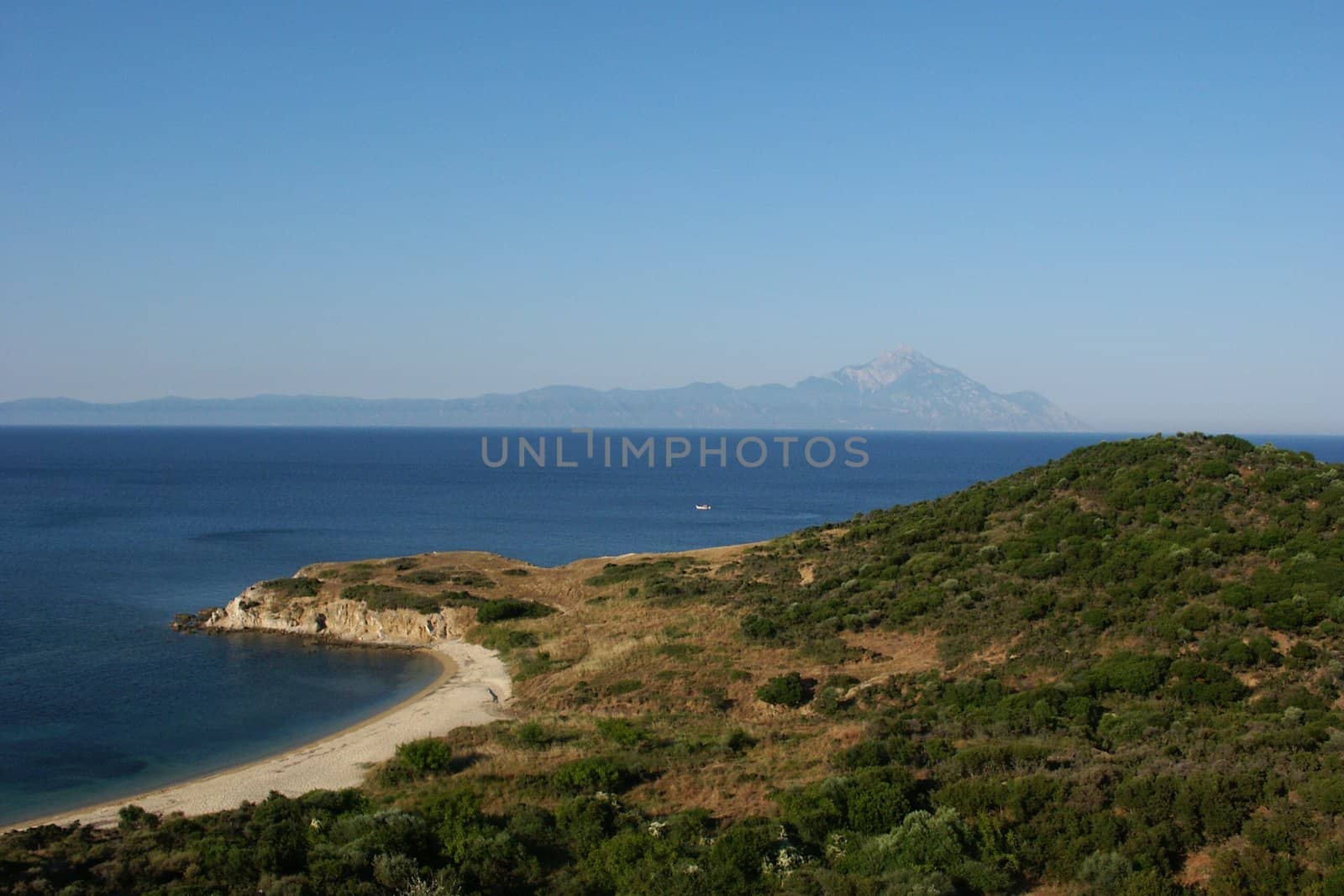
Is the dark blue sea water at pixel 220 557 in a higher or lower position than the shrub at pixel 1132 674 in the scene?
lower

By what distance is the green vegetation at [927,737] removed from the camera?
1588cm

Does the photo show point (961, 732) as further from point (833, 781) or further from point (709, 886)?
point (709, 886)

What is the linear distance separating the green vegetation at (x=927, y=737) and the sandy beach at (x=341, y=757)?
5.83 feet

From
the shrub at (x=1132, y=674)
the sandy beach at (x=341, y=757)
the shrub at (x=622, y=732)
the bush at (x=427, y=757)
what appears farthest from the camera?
the shrub at (x=1132, y=674)

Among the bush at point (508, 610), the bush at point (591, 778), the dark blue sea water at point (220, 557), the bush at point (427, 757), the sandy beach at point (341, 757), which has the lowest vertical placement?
the dark blue sea water at point (220, 557)

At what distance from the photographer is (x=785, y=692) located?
2975 cm

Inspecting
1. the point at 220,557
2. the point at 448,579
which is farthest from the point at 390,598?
the point at 220,557

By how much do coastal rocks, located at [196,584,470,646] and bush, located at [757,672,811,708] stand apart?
21.5 meters

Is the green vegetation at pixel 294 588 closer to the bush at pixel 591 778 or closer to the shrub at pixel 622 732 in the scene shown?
the shrub at pixel 622 732

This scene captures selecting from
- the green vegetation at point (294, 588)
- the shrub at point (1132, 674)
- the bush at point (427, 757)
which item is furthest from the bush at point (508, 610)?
the shrub at point (1132, 674)

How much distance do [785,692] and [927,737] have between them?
6.97 meters

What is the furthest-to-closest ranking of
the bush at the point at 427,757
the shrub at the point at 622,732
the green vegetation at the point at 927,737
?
the shrub at the point at 622,732 → the bush at the point at 427,757 → the green vegetation at the point at 927,737

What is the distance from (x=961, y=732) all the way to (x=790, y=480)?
505ft

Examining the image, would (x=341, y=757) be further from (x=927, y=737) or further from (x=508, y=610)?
(x=508, y=610)
